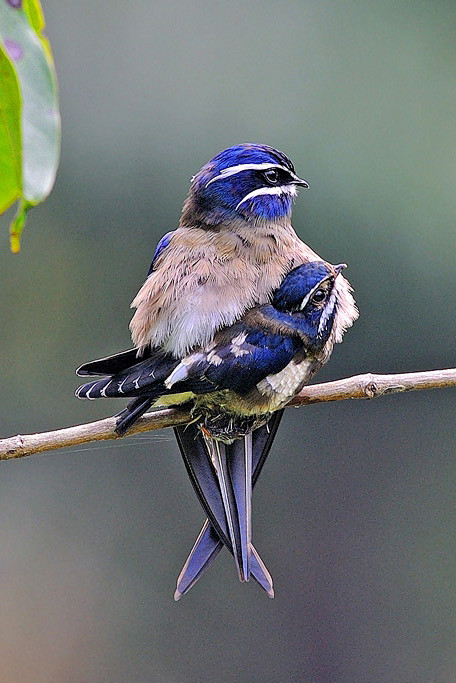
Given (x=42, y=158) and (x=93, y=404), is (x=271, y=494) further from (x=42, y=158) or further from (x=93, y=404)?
(x=42, y=158)

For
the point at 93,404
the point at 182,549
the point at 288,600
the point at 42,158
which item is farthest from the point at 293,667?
the point at 42,158

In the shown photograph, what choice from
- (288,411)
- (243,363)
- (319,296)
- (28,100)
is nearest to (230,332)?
(243,363)

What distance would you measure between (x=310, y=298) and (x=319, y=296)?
0.03 metres

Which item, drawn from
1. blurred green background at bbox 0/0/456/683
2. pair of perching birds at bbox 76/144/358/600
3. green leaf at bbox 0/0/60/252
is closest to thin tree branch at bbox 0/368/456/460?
pair of perching birds at bbox 76/144/358/600

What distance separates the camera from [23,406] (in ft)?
12.8

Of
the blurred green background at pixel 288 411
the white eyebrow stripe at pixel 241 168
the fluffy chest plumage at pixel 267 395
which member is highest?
the white eyebrow stripe at pixel 241 168

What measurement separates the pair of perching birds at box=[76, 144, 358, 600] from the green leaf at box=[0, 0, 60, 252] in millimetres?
776

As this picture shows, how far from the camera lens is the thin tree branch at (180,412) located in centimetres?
150

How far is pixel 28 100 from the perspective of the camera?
67cm

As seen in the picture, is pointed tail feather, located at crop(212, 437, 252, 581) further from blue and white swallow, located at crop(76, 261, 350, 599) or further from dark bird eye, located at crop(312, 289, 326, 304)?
dark bird eye, located at crop(312, 289, 326, 304)

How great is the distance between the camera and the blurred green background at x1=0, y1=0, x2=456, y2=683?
3.82 meters

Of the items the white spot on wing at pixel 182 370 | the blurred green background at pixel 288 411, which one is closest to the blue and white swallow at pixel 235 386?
the white spot on wing at pixel 182 370

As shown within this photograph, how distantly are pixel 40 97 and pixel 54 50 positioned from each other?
3471 millimetres

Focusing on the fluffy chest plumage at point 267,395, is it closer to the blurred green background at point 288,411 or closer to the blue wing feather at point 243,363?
the blue wing feather at point 243,363
